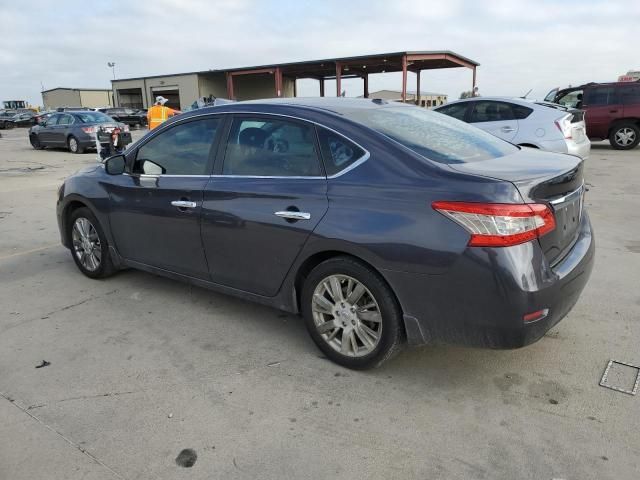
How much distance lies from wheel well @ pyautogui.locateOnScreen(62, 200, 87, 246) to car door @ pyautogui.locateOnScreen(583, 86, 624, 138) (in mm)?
13857

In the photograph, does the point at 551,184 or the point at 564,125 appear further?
the point at 564,125

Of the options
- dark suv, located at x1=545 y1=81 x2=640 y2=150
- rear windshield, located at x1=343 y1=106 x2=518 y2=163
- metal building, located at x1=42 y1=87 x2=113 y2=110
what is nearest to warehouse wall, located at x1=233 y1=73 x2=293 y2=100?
metal building, located at x1=42 y1=87 x2=113 y2=110

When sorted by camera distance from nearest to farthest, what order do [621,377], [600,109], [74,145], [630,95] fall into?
[621,377] → [630,95] → [600,109] → [74,145]

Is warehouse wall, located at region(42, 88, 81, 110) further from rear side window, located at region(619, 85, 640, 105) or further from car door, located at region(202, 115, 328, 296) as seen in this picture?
car door, located at region(202, 115, 328, 296)

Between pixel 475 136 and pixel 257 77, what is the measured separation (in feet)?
158

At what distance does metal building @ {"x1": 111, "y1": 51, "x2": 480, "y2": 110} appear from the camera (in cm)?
2976

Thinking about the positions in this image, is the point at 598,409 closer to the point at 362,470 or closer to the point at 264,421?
the point at 362,470

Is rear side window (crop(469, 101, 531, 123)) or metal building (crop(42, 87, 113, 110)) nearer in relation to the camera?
rear side window (crop(469, 101, 531, 123))

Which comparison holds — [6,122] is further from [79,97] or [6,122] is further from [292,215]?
[292,215]

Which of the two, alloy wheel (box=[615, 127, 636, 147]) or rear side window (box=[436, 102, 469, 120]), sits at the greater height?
rear side window (box=[436, 102, 469, 120])

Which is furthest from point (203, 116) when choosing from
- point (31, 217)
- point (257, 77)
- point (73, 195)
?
point (257, 77)

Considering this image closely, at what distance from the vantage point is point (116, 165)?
426 centimetres

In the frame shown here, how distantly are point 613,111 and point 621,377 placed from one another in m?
13.7

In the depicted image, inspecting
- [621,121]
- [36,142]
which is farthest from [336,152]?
[36,142]
